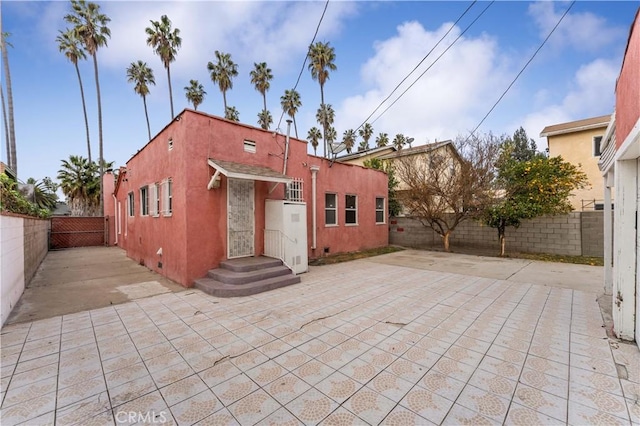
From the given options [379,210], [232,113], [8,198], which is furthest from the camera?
[232,113]

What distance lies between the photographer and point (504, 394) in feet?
7.43

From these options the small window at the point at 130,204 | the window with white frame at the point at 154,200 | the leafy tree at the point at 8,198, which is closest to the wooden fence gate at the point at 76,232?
the small window at the point at 130,204

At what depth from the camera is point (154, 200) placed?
7914 mm

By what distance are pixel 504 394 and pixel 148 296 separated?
624 cm

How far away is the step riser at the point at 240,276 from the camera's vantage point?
554 cm

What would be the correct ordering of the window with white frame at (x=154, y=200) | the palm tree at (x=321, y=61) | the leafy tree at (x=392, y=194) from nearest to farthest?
the window with white frame at (x=154, y=200) < the leafy tree at (x=392, y=194) < the palm tree at (x=321, y=61)

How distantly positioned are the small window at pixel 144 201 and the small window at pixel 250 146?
4.37 meters

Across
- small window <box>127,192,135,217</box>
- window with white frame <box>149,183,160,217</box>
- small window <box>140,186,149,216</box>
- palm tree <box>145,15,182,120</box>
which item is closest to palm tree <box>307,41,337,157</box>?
palm tree <box>145,15,182,120</box>

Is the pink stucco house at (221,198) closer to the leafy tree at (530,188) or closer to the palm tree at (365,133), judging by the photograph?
the leafy tree at (530,188)

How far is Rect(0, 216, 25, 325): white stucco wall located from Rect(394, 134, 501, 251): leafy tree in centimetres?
1227

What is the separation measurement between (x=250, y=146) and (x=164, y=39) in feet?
68.2

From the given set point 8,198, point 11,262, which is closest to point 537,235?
point 11,262

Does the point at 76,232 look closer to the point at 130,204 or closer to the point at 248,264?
the point at 130,204

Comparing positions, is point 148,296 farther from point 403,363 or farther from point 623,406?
point 623,406
